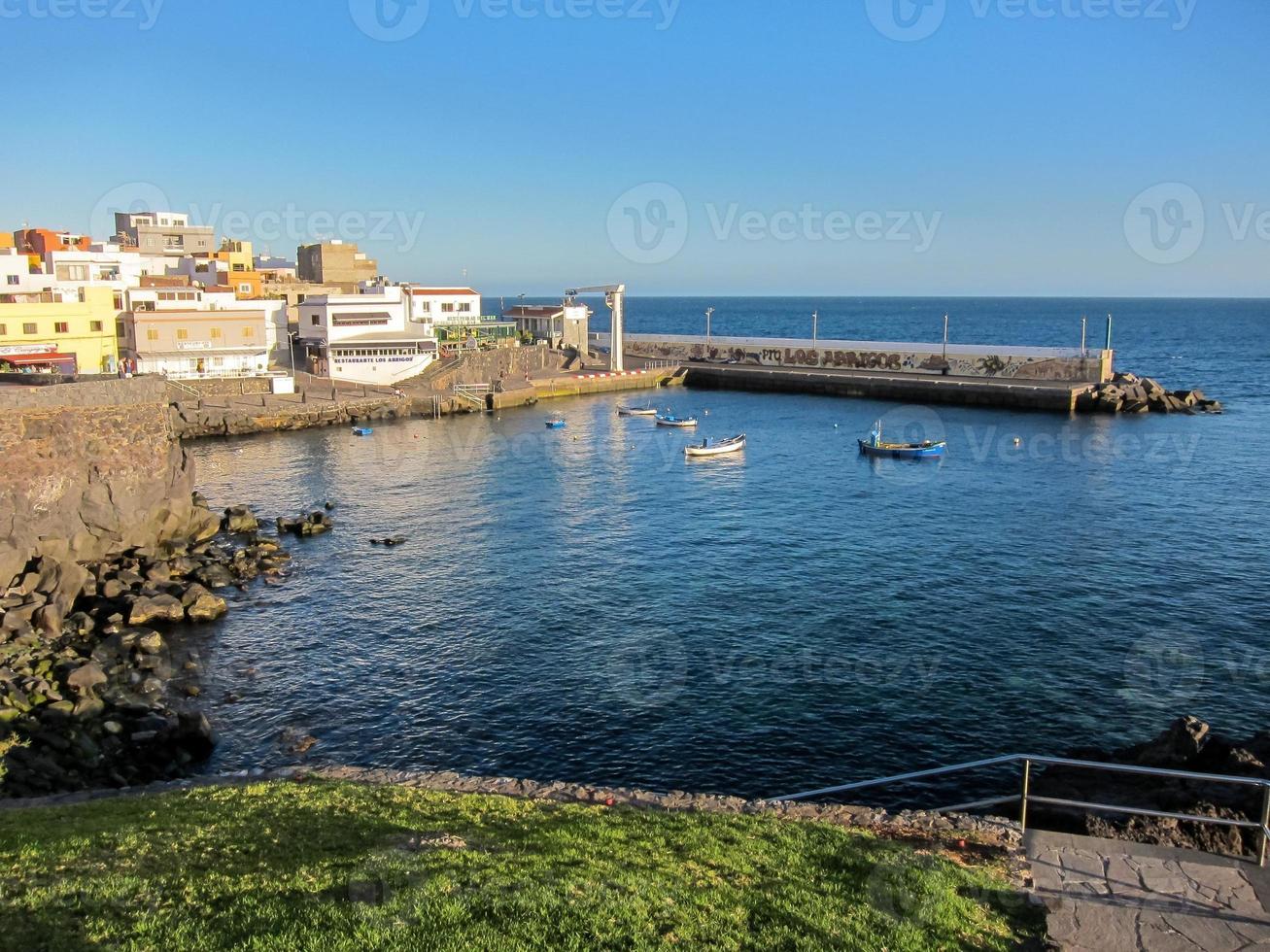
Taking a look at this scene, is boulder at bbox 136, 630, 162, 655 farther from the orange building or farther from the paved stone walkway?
the orange building

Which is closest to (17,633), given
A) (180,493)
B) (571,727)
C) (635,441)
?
(180,493)

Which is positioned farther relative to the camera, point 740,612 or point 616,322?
point 616,322

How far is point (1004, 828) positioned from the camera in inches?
442

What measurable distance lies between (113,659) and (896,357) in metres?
74.0

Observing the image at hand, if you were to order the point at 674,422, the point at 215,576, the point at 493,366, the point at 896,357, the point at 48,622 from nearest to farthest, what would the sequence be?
1. the point at 48,622
2. the point at 215,576
3. the point at 674,422
4. the point at 493,366
5. the point at 896,357

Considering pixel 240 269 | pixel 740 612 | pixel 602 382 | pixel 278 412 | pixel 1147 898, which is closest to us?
pixel 1147 898

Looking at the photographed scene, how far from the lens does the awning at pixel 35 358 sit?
175 ft

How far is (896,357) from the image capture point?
3388 inches

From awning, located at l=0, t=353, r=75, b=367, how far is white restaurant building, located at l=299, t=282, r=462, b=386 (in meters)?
18.6

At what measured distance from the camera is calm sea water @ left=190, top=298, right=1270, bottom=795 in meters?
20.0

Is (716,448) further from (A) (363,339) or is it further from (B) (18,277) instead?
(B) (18,277)

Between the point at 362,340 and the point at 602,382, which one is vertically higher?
the point at 362,340

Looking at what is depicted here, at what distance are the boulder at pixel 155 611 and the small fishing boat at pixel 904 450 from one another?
37.0m

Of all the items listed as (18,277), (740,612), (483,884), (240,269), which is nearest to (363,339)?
(18,277)
